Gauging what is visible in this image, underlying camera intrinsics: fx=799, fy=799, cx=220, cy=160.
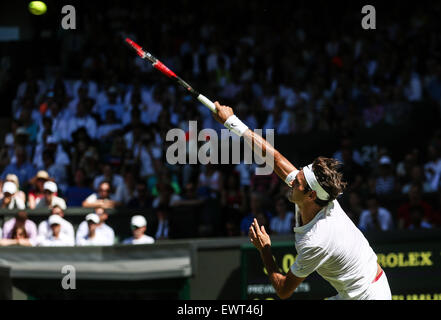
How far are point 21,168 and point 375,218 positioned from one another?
541 cm

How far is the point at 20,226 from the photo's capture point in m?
10.1

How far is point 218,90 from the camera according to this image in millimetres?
14578

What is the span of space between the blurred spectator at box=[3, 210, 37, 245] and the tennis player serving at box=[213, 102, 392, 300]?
5291 mm

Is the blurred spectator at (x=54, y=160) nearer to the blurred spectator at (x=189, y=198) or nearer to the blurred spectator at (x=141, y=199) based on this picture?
the blurred spectator at (x=141, y=199)

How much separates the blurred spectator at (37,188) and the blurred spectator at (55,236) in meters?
0.89

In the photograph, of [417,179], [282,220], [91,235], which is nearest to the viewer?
[91,235]

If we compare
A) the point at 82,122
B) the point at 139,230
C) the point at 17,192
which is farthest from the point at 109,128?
the point at 139,230

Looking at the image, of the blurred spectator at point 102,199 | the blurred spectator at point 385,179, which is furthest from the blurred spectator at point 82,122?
the blurred spectator at point 385,179

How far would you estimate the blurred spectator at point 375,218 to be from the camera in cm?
1028

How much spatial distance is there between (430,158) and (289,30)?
5.27m

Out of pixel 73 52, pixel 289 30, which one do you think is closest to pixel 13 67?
pixel 73 52

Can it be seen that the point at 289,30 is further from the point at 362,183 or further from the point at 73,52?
the point at 362,183

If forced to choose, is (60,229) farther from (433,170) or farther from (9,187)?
(433,170)

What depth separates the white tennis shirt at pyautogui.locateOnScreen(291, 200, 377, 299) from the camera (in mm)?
5289
